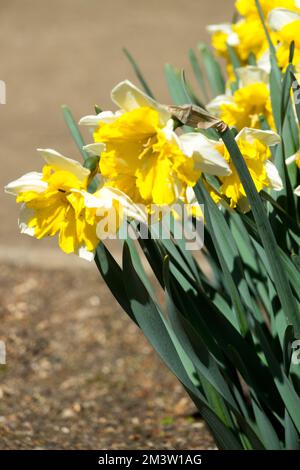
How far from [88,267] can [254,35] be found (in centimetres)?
164

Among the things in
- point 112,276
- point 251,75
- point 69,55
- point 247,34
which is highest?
point 69,55

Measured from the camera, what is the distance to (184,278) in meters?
1.35

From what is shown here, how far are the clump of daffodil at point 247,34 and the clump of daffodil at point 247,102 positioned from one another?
0.50 feet

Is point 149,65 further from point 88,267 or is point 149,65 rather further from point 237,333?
point 237,333

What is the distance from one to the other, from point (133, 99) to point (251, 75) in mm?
674

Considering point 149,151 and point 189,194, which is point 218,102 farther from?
point 149,151

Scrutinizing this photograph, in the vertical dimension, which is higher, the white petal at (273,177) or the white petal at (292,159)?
the white petal at (292,159)

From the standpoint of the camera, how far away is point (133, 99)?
979 mm

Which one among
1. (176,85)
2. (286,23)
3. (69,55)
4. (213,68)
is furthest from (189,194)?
(69,55)

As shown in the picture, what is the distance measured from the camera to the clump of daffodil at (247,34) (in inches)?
67.9

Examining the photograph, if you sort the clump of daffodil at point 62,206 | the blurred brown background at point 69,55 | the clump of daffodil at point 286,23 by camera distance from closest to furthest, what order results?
the clump of daffodil at point 62,206
the clump of daffodil at point 286,23
the blurred brown background at point 69,55

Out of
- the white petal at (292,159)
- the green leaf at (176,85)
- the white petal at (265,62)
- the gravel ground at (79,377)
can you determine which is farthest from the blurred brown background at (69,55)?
the white petal at (292,159)
